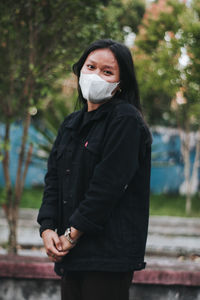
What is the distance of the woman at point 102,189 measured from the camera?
5.96 ft

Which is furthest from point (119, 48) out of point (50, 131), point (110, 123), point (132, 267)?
point (50, 131)

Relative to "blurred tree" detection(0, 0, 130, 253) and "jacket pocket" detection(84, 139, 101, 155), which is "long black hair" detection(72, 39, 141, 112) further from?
"blurred tree" detection(0, 0, 130, 253)

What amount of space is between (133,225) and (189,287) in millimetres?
1292

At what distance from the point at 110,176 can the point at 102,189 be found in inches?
2.5

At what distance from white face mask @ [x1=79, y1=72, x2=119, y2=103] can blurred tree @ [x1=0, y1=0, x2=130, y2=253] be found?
1.66 m

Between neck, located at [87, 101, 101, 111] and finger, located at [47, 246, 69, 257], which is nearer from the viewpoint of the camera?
finger, located at [47, 246, 69, 257]

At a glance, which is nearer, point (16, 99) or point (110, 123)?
point (110, 123)

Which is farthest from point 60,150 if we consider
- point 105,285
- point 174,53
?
point 174,53

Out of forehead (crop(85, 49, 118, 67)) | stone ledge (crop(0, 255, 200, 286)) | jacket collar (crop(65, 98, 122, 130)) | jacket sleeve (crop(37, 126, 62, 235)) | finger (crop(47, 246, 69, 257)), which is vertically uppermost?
forehead (crop(85, 49, 118, 67))

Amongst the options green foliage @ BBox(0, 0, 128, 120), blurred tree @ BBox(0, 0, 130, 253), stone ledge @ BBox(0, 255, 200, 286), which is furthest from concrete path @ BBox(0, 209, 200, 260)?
green foliage @ BBox(0, 0, 128, 120)

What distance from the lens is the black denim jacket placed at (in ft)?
5.91

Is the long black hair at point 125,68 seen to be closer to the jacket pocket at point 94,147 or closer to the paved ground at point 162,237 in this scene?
the jacket pocket at point 94,147

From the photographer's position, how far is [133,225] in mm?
1895

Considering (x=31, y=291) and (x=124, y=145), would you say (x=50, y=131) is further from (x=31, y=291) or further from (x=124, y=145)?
(x=124, y=145)
